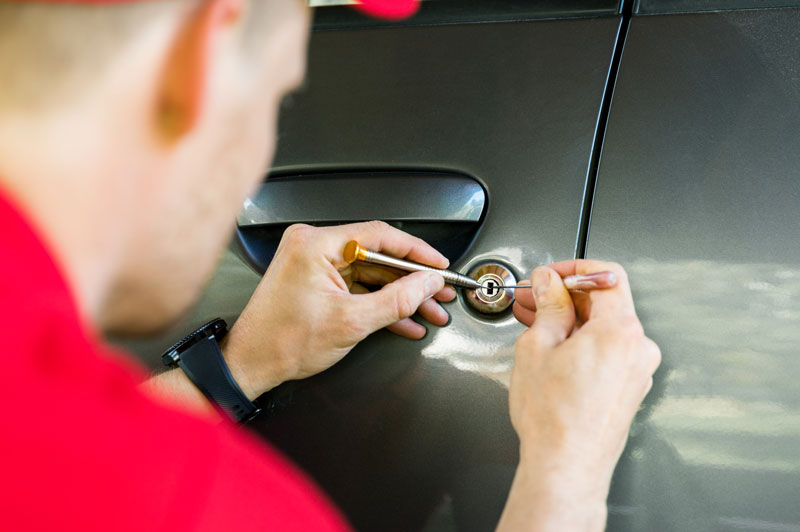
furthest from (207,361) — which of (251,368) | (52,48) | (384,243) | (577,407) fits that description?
(52,48)

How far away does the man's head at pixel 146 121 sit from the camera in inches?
18.5

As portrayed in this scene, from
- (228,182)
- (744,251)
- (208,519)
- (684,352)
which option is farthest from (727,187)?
(208,519)

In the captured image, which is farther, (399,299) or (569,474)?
(399,299)

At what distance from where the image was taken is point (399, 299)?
0.90 metres

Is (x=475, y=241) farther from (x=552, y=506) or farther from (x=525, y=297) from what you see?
(x=552, y=506)

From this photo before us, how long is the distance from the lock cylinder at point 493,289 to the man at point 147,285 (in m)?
0.10

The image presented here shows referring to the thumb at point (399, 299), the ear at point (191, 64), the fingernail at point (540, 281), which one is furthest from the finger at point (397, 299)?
the ear at point (191, 64)

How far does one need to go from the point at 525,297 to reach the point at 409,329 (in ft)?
0.46

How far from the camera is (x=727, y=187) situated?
833 mm

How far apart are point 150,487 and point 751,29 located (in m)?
0.81

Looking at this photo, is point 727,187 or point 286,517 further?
point 727,187

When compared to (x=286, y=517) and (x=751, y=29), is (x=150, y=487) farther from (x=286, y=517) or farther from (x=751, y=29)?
(x=751, y=29)

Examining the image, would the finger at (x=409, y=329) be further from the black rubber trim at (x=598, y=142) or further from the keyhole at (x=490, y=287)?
the black rubber trim at (x=598, y=142)

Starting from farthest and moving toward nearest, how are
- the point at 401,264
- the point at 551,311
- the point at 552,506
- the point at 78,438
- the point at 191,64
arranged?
the point at 401,264, the point at 551,311, the point at 552,506, the point at 191,64, the point at 78,438
